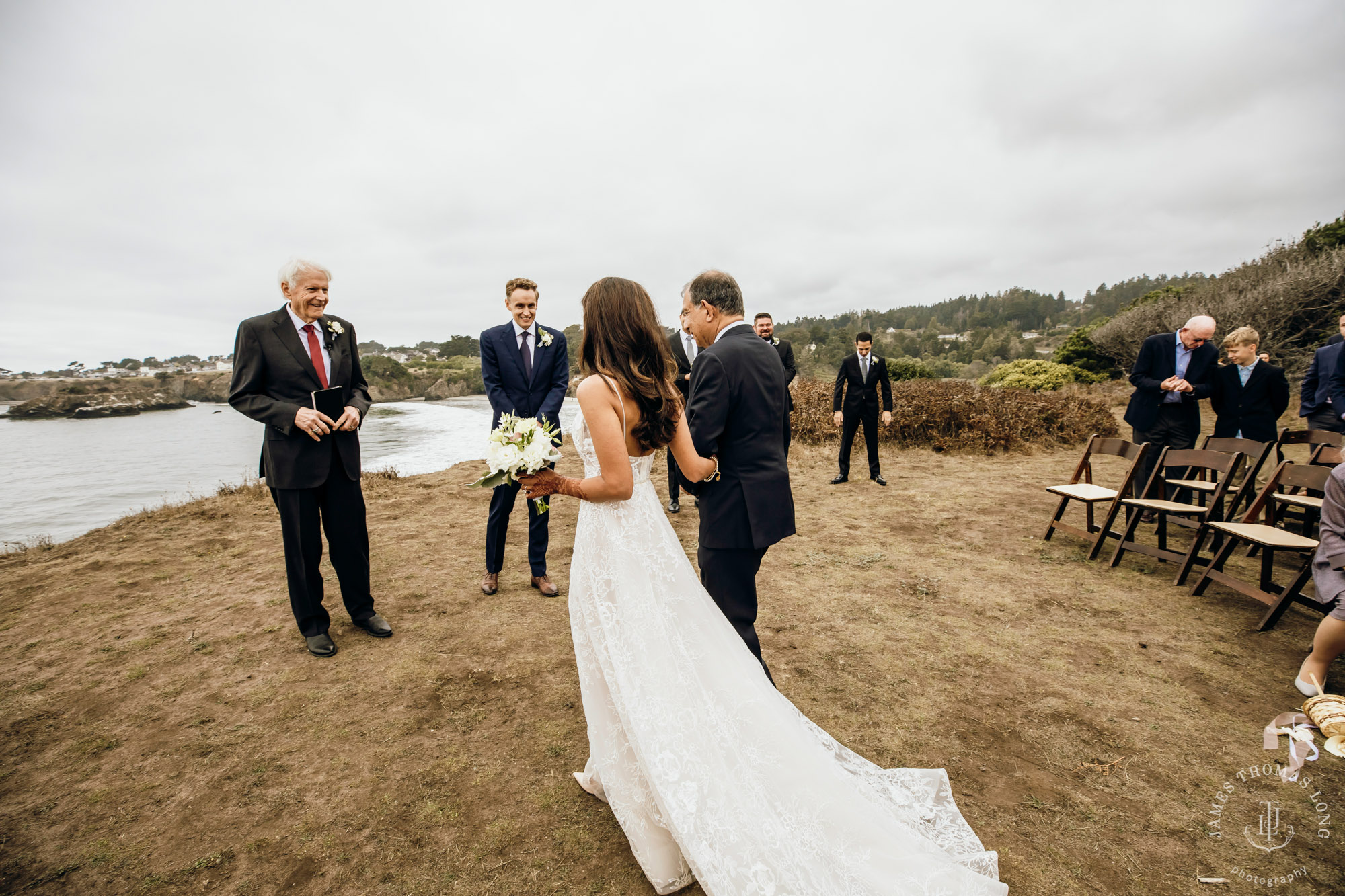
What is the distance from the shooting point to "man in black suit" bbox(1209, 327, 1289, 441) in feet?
20.5

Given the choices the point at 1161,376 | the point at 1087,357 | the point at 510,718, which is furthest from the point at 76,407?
the point at 1087,357

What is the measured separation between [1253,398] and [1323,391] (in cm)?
87

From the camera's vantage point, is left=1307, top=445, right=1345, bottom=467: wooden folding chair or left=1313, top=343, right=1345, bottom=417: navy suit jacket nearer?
left=1307, top=445, right=1345, bottom=467: wooden folding chair

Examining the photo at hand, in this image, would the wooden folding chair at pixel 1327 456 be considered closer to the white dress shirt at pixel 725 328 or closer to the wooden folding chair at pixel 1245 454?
the wooden folding chair at pixel 1245 454

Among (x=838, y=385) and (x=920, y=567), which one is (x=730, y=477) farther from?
(x=838, y=385)

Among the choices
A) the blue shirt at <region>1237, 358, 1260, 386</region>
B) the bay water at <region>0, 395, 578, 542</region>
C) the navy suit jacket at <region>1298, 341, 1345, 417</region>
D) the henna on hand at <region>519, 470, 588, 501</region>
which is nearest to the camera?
the henna on hand at <region>519, 470, 588, 501</region>

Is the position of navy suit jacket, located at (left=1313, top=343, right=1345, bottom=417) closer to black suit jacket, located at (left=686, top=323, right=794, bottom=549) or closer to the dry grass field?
the dry grass field

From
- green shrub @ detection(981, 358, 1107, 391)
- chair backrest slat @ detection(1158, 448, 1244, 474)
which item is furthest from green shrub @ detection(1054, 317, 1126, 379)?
chair backrest slat @ detection(1158, 448, 1244, 474)

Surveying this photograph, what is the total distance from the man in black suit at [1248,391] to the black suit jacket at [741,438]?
6833mm

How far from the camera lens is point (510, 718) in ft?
10.3

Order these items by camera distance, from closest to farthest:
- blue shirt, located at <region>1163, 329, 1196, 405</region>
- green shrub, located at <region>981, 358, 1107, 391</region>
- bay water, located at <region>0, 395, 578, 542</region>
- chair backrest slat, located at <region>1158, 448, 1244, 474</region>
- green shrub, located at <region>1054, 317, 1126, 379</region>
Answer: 1. chair backrest slat, located at <region>1158, 448, 1244, 474</region>
2. blue shirt, located at <region>1163, 329, 1196, 405</region>
3. bay water, located at <region>0, 395, 578, 542</region>
4. green shrub, located at <region>981, 358, 1107, 391</region>
5. green shrub, located at <region>1054, 317, 1126, 379</region>

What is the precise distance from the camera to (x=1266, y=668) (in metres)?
3.48

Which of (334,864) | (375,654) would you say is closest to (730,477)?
(334,864)

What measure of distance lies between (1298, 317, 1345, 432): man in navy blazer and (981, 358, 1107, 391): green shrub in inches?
341
